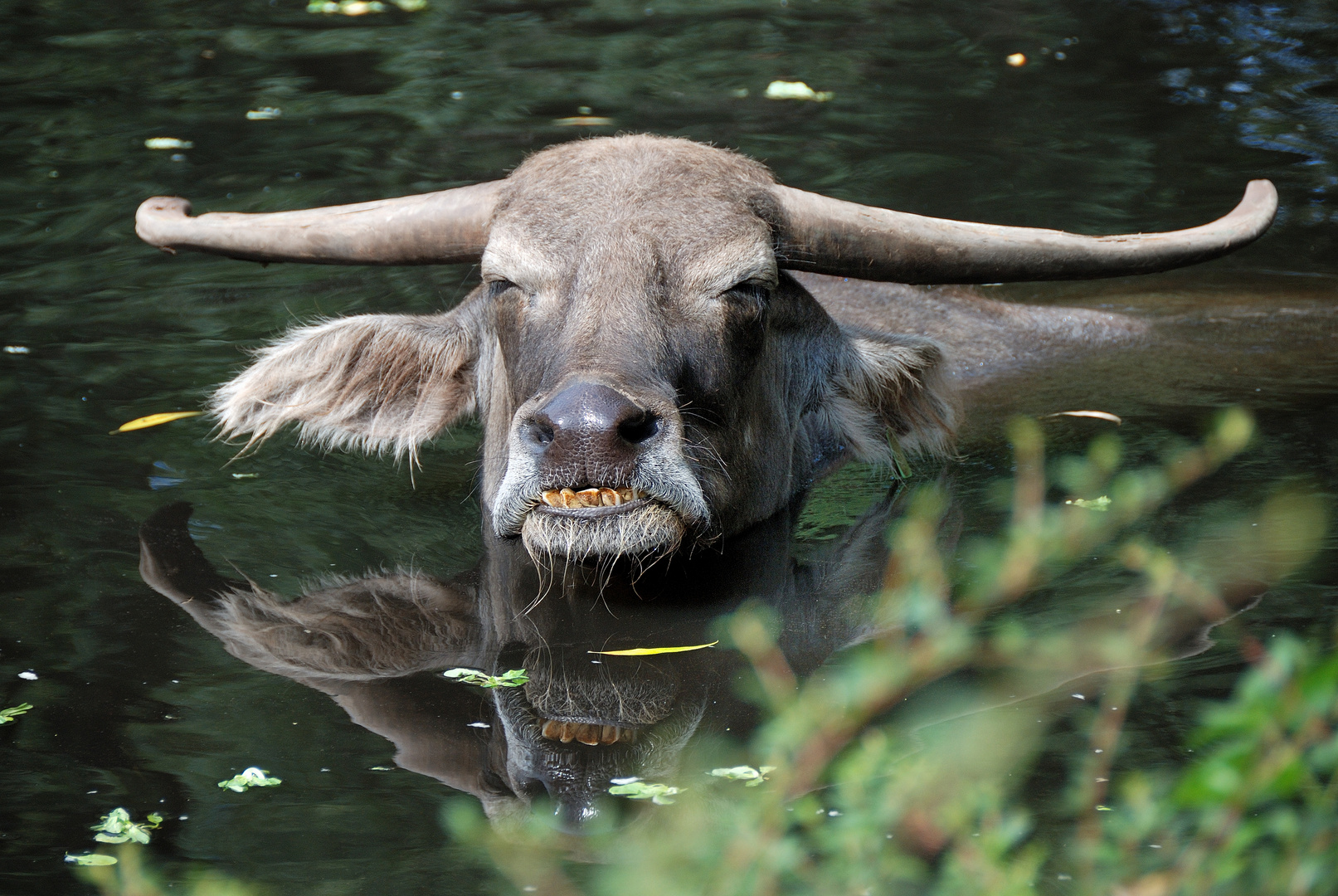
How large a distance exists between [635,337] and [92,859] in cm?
214

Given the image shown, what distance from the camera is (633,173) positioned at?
510 cm

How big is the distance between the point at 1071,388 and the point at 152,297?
484cm

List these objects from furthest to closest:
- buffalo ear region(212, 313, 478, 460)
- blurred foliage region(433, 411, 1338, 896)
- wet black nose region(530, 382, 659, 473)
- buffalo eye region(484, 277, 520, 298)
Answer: buffalo ear region(212, 313, 478, 460), buffalo eye region(484, 277, 520, 298), wet black nose region(530, 382, 659, 473), blurred foliage region(433, 411, 1338, 896)

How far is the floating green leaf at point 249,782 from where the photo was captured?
3.52 m

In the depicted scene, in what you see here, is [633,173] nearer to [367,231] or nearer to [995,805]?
[367,231]

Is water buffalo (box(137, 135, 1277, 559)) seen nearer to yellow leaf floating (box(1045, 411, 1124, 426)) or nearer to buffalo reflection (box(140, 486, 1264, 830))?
buffalo reflection (box(140, 486, 1264, 830))

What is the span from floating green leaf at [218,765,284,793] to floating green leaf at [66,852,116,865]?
0.36 meters

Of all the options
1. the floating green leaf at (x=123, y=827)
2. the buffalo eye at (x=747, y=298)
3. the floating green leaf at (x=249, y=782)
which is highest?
the buffalo eye at (x=747, y=298)

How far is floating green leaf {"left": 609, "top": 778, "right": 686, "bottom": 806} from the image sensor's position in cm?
338

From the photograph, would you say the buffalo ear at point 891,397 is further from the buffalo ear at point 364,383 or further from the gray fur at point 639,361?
the buffalo ear at point 364,383

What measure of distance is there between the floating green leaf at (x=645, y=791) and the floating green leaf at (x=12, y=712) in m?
1.67

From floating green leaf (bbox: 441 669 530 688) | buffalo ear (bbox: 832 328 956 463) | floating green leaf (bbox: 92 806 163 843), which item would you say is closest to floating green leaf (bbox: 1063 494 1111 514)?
buffalo ear (bbox: 832 328 956 463)

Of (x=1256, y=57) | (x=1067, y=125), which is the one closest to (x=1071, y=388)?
(x=1067, y=125)

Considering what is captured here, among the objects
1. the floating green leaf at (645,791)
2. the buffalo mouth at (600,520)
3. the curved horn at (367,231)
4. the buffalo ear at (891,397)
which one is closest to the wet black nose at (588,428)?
the buffalo mouth at (600,520)
